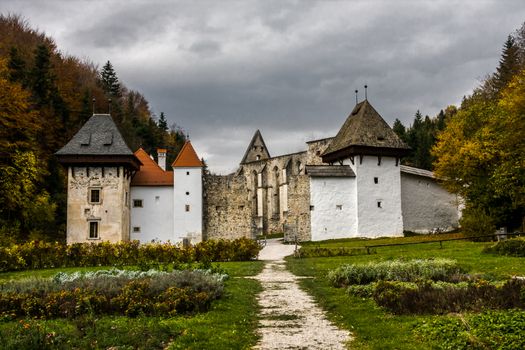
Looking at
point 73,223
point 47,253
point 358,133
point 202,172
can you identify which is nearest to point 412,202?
point 358,133

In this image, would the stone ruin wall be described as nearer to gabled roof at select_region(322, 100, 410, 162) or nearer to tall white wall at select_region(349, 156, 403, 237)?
gabled roof at select_region(322, 100, 410, 162)

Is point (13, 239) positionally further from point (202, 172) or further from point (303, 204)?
point (303, 204)

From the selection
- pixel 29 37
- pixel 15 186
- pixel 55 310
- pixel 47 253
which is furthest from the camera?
pixel 29 37

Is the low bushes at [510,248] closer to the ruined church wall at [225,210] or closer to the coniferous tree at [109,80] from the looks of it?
the ruined church wall at [225,210]

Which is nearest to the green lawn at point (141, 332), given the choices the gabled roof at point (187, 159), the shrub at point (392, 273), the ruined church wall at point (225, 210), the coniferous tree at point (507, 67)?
the shrub at point (392, 273)

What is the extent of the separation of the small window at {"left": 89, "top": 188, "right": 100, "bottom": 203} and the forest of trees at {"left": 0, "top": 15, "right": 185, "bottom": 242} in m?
2.61

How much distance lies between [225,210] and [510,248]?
2449 cm

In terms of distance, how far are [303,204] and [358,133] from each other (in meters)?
6.53

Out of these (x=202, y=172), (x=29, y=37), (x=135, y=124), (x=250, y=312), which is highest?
(x=29, y=37)

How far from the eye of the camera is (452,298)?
402 inches

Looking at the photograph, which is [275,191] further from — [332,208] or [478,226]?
[478,226]

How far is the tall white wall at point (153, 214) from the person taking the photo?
130ft

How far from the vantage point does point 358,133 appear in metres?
38.9

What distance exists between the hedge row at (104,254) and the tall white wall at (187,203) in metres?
15.2
